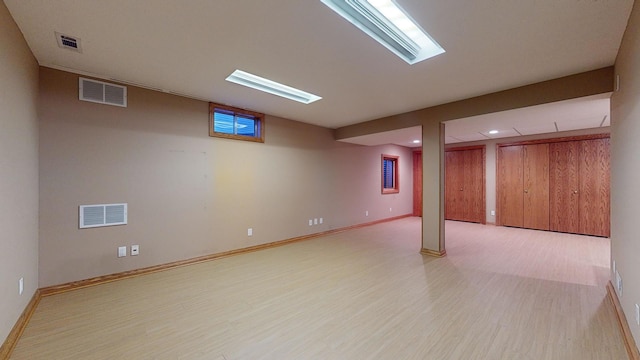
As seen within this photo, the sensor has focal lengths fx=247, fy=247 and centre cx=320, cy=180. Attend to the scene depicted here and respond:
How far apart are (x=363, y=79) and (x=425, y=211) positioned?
7.96 feet

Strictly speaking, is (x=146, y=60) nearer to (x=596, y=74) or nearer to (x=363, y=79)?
(x=363, y=79)

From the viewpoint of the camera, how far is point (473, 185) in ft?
→ 22.4

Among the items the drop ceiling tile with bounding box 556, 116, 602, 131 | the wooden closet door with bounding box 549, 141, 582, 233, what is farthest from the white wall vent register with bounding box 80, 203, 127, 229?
the wooden closet door with bounding box 549, 141, 582, 233

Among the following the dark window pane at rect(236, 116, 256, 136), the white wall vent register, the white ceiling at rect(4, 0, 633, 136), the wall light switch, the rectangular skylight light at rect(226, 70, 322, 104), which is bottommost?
the wall light switch

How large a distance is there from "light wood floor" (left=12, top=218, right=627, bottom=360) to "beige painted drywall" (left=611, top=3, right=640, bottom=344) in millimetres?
435

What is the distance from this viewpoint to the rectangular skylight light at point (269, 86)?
3.04 m

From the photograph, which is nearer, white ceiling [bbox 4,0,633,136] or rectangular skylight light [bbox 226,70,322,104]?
white ceiling [bbox 4,0,633,136]

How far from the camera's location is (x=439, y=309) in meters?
2.34

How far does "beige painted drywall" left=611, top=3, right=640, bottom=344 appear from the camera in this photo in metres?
1.68

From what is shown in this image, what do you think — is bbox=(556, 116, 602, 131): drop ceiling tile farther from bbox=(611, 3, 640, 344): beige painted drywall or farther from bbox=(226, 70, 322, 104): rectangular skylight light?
bbox=(226, 70, 322, 104): rectangular skylight light

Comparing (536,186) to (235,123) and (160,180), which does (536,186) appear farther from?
(160,180)

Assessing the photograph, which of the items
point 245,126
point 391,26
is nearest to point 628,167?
point 391,26

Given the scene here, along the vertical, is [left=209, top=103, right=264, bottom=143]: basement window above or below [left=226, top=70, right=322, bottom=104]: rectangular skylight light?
below

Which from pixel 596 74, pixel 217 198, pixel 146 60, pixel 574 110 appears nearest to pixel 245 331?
pixel 217 198
